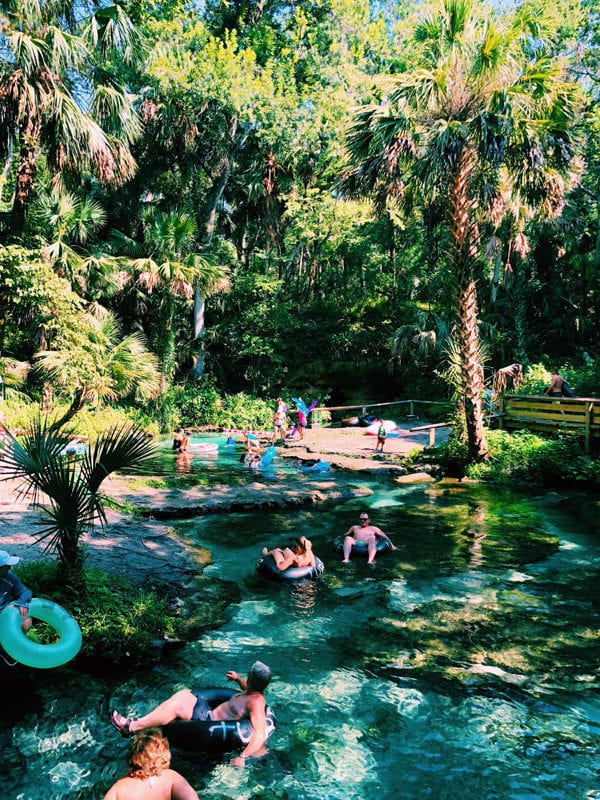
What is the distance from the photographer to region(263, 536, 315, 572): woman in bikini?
29.1 feet

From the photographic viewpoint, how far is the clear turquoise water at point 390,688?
4754mm

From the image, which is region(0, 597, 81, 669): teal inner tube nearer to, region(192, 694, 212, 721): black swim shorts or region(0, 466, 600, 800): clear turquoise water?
region(0, 466, 600, 800): clear turquoise water

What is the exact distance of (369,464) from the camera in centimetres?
1753

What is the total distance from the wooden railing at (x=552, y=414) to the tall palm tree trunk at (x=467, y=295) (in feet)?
7.47

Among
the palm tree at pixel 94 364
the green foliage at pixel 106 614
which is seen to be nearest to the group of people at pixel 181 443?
the palm tree at pixel 94 364

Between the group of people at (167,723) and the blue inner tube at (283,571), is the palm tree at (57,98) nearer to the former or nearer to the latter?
the blue inner tube at (283,571)

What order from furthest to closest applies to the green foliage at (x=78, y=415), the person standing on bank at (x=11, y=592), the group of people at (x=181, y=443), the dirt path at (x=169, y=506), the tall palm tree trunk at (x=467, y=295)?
the group of people at (x=181, y=443), the green foliage at (x=78, y=415), the tall palm tree trunk at (x=467, y=295), the dirt path at (x=169, y=506), the person standing on bank at (x=11, y=592)

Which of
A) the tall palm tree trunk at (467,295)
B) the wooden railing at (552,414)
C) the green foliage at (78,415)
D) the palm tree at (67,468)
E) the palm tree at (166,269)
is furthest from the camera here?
the palm tree at (166,269)

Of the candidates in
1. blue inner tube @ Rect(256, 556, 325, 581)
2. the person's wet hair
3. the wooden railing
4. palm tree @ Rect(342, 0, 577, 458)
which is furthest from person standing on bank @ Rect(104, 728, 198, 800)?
the wooden railing

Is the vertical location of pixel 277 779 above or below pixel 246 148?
below

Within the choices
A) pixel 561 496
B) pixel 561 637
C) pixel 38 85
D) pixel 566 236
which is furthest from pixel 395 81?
pixel 566 236

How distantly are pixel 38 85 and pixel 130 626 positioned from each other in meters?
14.3

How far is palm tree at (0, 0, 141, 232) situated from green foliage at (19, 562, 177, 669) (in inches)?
496

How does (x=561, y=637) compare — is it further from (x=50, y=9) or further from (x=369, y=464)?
(x=50, y=9)
